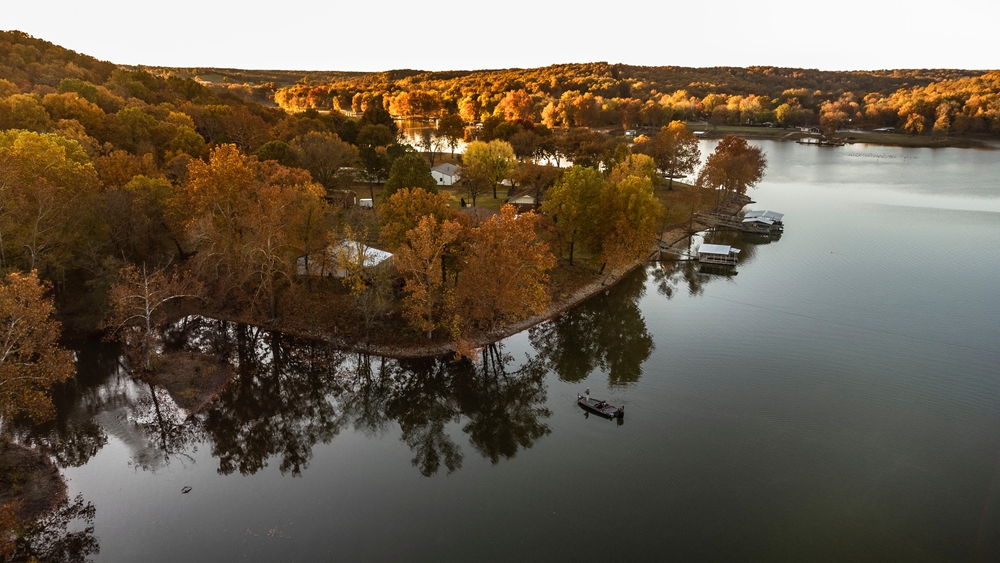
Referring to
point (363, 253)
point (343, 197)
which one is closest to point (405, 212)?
point (363, 253)

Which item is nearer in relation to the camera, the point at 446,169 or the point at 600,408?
the point at 600,408

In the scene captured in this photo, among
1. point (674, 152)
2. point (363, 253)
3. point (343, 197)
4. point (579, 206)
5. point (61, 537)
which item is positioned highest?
point (674, 152)

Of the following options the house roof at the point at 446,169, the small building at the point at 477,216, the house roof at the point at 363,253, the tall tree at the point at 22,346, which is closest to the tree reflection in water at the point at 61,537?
the tall tree at the point at 22,346

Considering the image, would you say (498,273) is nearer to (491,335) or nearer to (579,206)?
(491,335)

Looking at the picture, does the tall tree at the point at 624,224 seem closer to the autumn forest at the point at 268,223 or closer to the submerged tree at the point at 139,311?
the autumn forest at the point at 268,223

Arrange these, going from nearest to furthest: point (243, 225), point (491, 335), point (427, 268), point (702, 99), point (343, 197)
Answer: point (427, 268)
point (243, 225)
point (491, 335)
point (343, 197)
point (702, 99)

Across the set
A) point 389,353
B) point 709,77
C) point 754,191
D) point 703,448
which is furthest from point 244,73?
point 703,448
